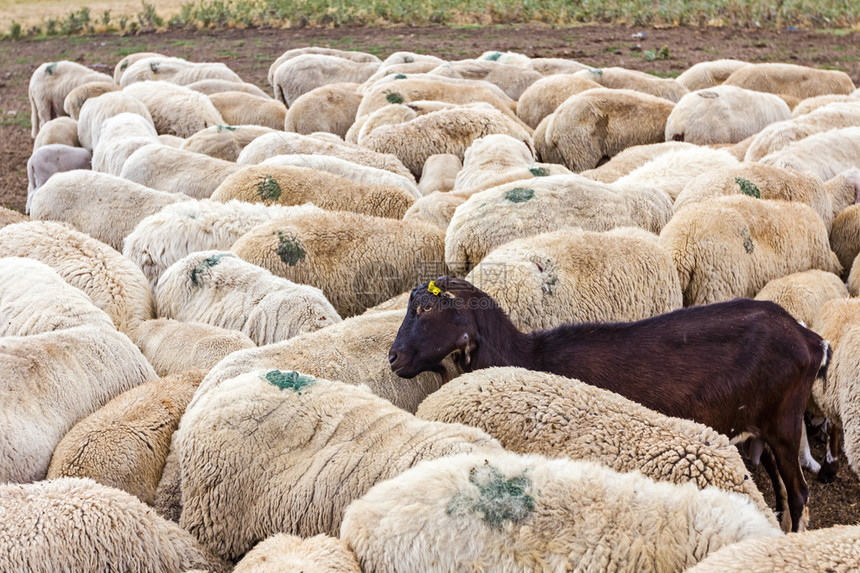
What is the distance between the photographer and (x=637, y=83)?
12.2 meters

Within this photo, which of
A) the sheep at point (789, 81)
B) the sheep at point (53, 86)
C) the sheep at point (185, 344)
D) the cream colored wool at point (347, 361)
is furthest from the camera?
the sheep at point (53, 86)

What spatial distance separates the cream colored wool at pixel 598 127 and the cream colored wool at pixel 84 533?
696 centimetres

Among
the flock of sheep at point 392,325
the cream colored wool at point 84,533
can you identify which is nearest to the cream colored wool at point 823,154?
the flock of sheep at point 392,325

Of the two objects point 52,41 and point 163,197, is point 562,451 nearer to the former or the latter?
point 163,197

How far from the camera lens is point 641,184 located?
6852mm

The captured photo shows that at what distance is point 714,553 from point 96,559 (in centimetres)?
221

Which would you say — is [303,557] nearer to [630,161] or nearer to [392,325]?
[392,325]

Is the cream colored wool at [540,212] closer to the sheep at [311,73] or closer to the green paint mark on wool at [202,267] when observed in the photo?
the green paint mark on wool at [202,267]

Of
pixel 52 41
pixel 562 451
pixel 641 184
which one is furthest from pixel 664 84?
pixel 52 41

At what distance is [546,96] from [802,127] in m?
3.48

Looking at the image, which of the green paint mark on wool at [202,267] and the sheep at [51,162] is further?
the sheep at [51,162]

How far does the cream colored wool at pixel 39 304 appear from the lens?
5305 mm

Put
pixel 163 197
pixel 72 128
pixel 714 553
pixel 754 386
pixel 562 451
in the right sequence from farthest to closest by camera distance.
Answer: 1. pixel 72 128
2. pixel 163 197
3. pixel 754 386
4. pixel 562 451
5. pixel 714 553

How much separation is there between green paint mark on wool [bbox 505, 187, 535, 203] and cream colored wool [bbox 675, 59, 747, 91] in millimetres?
7730
